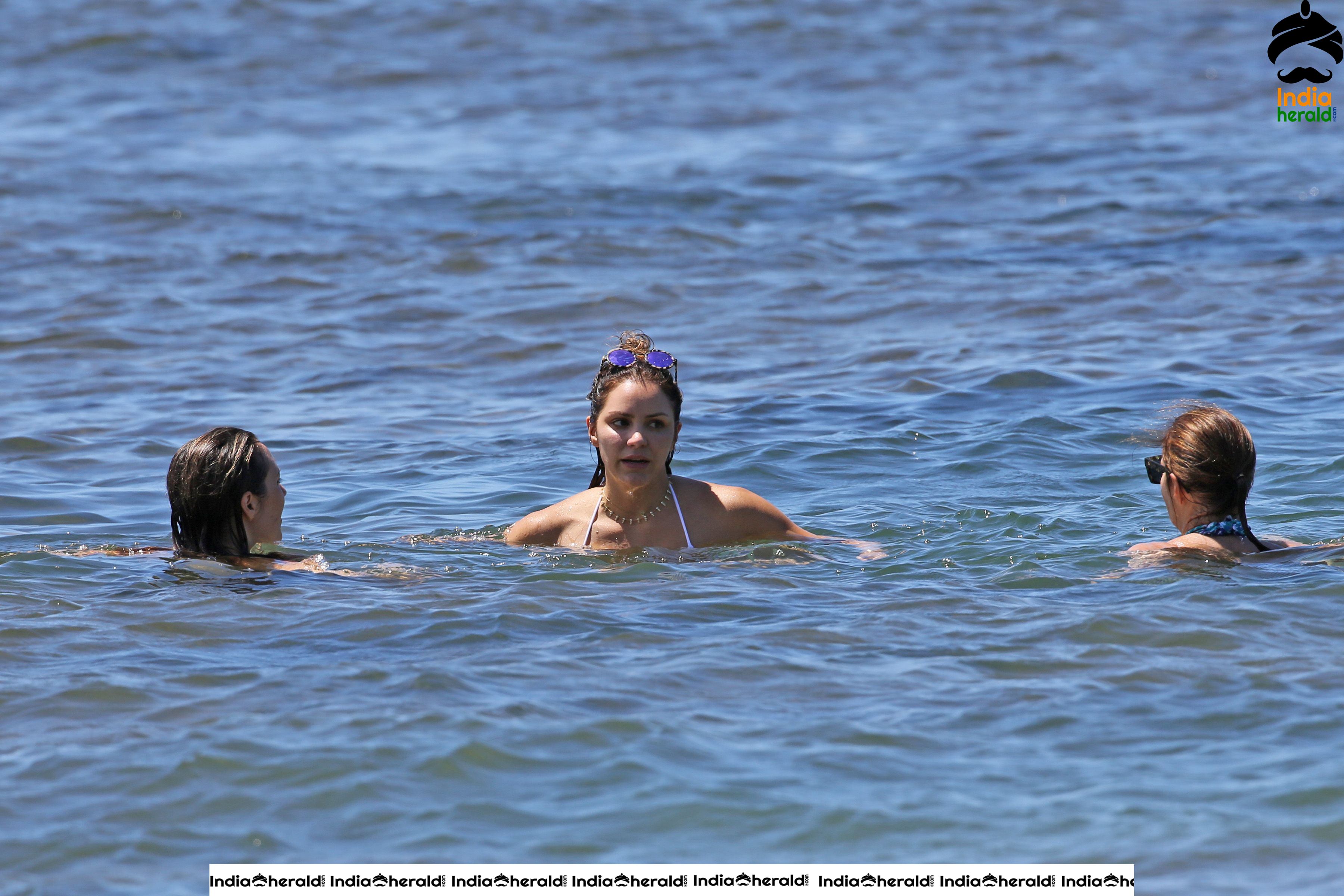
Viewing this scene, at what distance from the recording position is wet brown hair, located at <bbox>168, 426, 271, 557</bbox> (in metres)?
6.85

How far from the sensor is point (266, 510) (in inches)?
276

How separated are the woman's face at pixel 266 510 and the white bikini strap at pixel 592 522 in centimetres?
144

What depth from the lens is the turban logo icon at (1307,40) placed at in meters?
24.5

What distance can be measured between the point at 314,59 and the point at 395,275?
1307 cm

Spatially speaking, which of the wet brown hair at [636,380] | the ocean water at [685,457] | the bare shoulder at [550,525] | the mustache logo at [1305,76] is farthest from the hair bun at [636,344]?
the mustache logo at [1305,76]

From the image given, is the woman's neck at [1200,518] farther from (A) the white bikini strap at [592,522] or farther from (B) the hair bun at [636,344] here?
(A) the white bikini strap at [592,522]

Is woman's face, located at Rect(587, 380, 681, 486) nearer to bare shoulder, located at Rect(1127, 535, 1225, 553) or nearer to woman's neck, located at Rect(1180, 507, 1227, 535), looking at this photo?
bare shoulder, located at Rect(1127, 535, 1225, 553)

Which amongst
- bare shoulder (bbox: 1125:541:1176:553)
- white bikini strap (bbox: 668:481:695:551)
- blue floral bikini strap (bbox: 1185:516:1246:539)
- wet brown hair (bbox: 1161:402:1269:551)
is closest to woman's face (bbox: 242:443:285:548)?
white bikini strap (bbox: 668:481:695:551)

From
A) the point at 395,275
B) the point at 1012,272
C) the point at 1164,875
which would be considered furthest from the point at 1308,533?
the point at 395,275

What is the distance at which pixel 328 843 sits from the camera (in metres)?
4.51

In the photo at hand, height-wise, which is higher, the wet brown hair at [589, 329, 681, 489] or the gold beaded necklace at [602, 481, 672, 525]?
the wet brown hair at [589, 329, 681, 489]

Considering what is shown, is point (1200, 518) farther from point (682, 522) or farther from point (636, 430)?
point (636, 430)

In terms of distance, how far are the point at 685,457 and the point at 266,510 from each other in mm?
3458

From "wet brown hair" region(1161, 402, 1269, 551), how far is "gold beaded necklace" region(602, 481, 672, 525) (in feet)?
7.58
